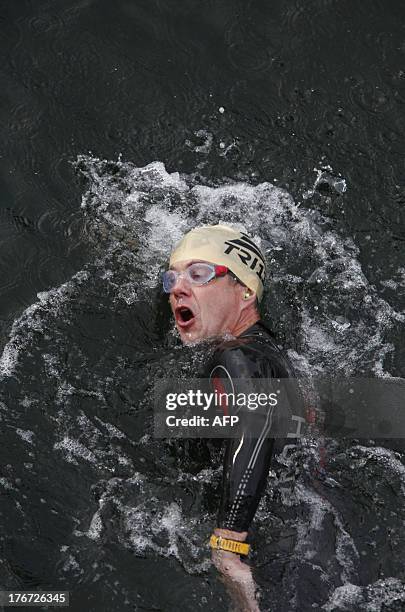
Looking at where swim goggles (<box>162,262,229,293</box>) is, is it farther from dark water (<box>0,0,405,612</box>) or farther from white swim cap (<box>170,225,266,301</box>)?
dark water (<box>0,0,405,612</box>)

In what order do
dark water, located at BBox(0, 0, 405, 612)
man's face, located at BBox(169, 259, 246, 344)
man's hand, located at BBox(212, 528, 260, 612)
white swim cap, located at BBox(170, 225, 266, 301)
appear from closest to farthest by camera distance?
man's hand, located at BBox(212, 528, 260, 612) → dark water, located at BBox(0, 0, 405, 612) → man's face, located at BBox(169, 259, 246, 344) → white swim cap, located at BBox(170, 225, 266, 301)

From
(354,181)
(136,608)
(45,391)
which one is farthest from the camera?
(354,181)

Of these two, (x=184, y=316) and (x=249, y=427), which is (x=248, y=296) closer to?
(x=184, y=316)

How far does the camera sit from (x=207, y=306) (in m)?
7.04

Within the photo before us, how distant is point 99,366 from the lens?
753 centimetres

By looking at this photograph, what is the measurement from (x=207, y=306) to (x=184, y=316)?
1.00 feet

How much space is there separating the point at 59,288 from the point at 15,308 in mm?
416

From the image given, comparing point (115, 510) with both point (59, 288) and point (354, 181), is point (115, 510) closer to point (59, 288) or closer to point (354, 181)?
point (59, 288)

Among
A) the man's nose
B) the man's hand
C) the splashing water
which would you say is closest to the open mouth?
the man's nose

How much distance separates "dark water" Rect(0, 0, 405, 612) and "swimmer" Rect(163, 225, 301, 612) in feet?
1.38

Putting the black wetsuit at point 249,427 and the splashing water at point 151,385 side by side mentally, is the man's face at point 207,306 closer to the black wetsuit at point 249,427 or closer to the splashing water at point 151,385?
the black wetsuit at point 249,427

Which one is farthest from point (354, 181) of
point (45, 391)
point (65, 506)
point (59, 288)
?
point (65, 506)

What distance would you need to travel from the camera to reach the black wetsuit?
236 inches

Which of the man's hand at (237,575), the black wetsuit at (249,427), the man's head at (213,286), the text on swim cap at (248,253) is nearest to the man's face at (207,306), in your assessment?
the man's head at (213,286)
